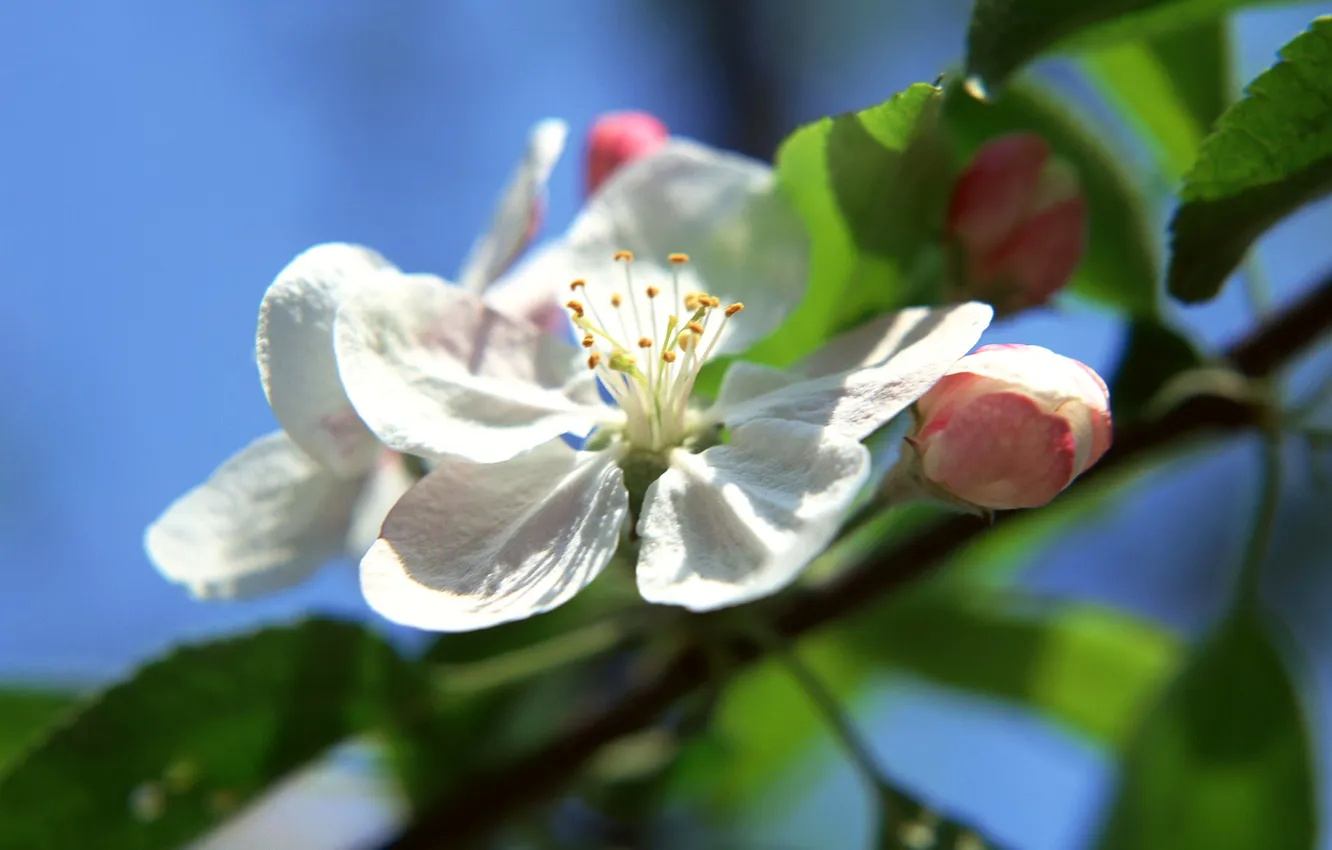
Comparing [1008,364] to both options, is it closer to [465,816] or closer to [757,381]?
[757,381]

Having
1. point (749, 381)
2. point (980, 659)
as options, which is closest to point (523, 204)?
point (749, 381)

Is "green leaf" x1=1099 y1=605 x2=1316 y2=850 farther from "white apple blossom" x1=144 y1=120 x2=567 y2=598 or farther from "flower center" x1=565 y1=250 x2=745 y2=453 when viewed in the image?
"white apple blossom" x1=144 y1=120 x2=567 y2=598

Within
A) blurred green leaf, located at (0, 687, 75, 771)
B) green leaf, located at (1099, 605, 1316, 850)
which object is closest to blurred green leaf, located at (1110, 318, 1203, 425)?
green leaf, located at (1099, 605, 1316, 850)

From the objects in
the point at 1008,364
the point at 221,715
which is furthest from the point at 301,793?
the point at 1008,364

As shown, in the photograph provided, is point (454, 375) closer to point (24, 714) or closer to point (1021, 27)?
point (1021, 27)

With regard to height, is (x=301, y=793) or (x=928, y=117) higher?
(x=928, y=117)

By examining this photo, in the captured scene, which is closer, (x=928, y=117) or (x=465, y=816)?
(x=928, y=117)

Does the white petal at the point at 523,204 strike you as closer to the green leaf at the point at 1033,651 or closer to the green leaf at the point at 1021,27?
the green leaf at the point at 1021,27
